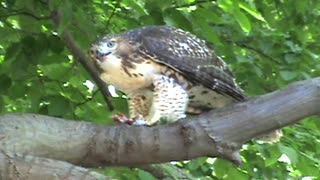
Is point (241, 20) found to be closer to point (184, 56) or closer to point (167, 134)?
point (184, 56)

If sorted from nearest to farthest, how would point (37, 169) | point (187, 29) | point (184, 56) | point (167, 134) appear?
point (37, 169), point (167, 134), point (184, 56), point (187, 29)

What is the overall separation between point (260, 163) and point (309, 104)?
1.92 meters

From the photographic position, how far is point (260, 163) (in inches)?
179

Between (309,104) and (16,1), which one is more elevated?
(309,104)

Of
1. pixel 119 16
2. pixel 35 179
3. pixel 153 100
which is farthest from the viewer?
pixel 119 16

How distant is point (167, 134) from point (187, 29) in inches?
46.2

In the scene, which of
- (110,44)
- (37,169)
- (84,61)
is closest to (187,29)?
(84,61)

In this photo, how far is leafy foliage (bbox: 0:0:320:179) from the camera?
3.78m

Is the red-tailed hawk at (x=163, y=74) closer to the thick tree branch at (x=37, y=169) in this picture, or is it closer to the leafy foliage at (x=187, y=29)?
the thick tree branch at (x=37, y=169)

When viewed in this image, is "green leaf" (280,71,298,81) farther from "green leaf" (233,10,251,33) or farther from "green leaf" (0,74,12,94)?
"green leaf" (0,74,12,94)

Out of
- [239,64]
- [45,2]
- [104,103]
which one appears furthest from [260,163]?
[45,2]

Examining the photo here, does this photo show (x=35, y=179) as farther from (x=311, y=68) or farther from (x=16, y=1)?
(x=311, y=68)

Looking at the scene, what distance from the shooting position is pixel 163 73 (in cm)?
286

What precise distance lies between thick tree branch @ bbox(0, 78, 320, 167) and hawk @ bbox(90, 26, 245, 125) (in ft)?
0.54
